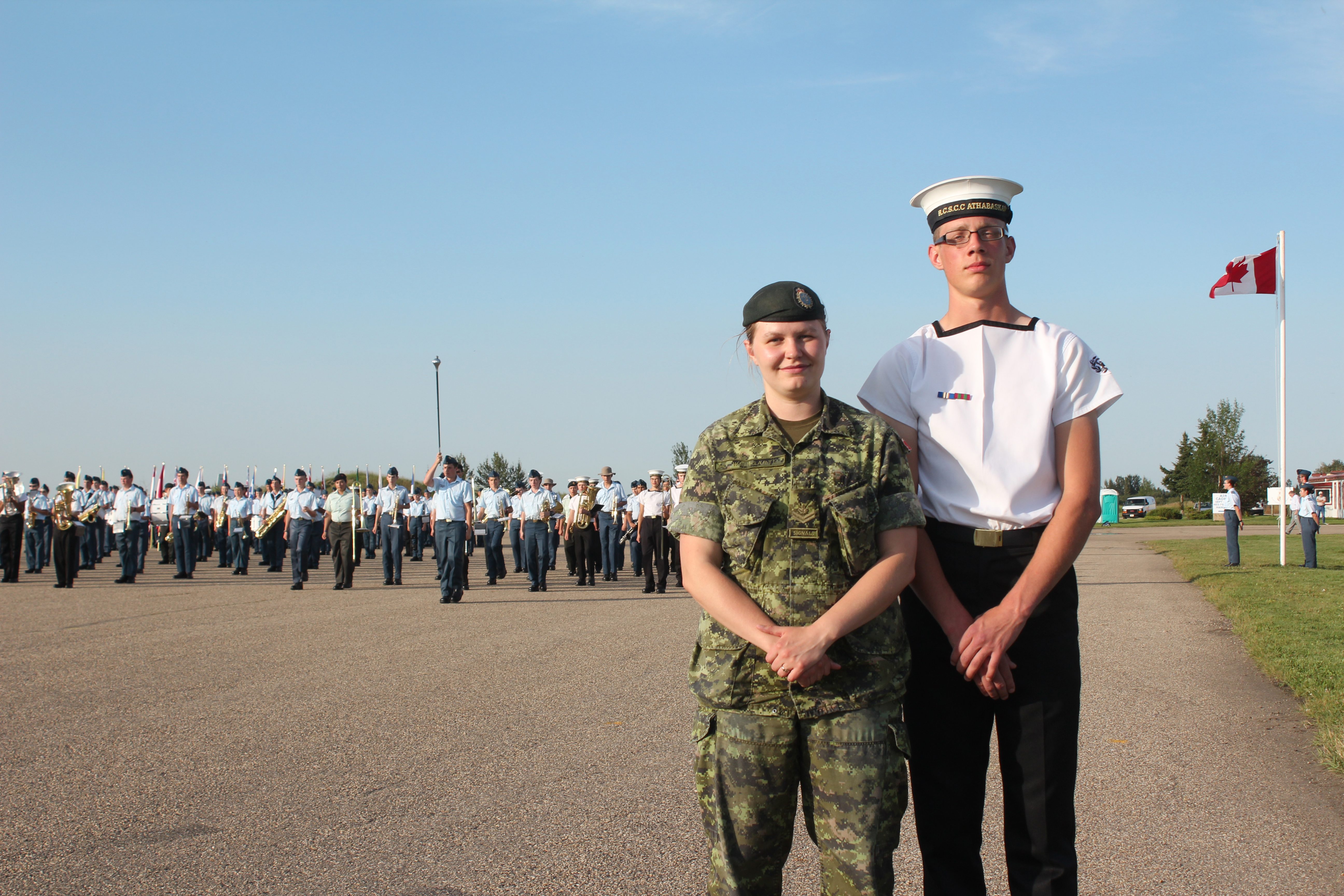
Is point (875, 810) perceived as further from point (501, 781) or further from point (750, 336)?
point (501, 781)

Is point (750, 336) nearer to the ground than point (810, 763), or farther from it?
farther from it

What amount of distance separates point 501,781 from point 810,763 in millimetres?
2705

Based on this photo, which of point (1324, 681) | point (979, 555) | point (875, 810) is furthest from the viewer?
point (1324, 681)

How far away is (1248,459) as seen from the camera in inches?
2874

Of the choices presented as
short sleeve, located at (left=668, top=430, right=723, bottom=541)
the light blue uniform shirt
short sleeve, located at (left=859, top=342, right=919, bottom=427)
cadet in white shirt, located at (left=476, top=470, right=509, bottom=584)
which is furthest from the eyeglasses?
cadet in white shirt, located at (left=476, top=470, right=509, bottom=584)

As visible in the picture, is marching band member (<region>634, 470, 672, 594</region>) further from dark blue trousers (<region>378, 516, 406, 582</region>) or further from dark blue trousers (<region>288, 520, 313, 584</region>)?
dark blue trousers (<region>288, 520, 313, 584</region>)

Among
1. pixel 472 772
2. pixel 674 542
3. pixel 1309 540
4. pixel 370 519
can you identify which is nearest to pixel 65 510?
pixel 674 542

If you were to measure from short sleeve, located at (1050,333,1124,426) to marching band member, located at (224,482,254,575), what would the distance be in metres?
22.7

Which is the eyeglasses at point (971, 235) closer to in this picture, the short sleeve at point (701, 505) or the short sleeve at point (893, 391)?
the short sleeve at point (893, 391)

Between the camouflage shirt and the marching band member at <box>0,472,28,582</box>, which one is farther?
the marching band member at <box>0,472,28,582</box>

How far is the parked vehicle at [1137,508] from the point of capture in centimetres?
8319

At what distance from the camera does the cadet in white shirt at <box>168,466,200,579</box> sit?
2094 centimetres

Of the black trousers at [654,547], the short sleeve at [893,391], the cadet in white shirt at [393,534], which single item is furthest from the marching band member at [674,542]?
the short sleeve at [893,391]

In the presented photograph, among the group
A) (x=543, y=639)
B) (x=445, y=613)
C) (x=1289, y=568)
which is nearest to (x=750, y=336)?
(x=543, y=639)
